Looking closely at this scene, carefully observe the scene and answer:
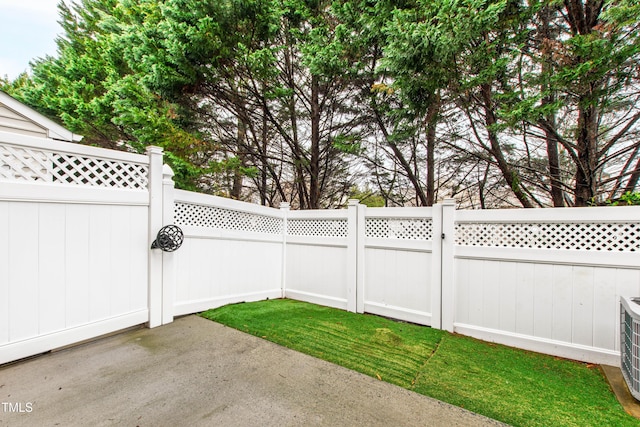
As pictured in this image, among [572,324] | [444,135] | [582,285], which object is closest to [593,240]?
[582,285]

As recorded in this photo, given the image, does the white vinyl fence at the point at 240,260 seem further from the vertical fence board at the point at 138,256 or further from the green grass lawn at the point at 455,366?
the green grass lawn at the point at 455,366

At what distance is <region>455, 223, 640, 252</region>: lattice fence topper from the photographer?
2363 mm

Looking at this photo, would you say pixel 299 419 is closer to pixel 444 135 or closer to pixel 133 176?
pixel 133 176

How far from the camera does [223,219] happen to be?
3.76 m

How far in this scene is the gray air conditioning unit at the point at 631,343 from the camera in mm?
1773

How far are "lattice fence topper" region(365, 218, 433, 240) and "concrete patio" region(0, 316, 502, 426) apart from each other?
1872mm

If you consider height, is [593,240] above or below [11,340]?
above

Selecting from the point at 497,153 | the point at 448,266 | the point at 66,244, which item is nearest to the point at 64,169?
the point at 66,244

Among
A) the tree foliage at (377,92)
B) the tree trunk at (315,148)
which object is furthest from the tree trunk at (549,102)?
the tree trunk at (315,148)

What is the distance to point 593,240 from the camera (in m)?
2.47

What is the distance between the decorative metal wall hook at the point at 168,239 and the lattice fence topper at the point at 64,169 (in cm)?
56

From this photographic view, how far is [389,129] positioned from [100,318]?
5.21m

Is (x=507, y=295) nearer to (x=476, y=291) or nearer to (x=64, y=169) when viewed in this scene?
(x=476, y=291)

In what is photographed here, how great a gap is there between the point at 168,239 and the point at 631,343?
164 inches
